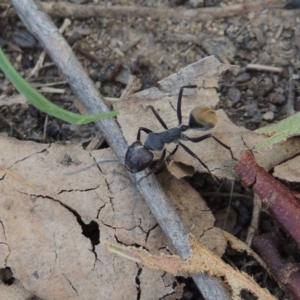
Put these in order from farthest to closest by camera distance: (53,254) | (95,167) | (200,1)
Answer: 1. (200,1)
2. (95,167)
3. (53,254)

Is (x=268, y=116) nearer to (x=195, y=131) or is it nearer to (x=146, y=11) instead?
(x=195, y=131)

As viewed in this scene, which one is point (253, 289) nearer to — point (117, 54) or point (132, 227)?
point (132, 227)

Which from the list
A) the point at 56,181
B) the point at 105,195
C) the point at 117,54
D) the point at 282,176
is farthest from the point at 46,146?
the point at 282,176

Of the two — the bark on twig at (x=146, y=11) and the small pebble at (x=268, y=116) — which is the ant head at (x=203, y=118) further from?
the bark on twig at (x=146, y=11)

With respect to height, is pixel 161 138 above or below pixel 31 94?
below

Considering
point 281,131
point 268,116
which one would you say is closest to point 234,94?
point 268,116

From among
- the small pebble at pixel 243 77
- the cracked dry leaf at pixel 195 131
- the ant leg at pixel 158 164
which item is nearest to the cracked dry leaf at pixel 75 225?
the ant leg at pixel 158 164

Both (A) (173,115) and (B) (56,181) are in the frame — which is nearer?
A: (B) (56,181)
